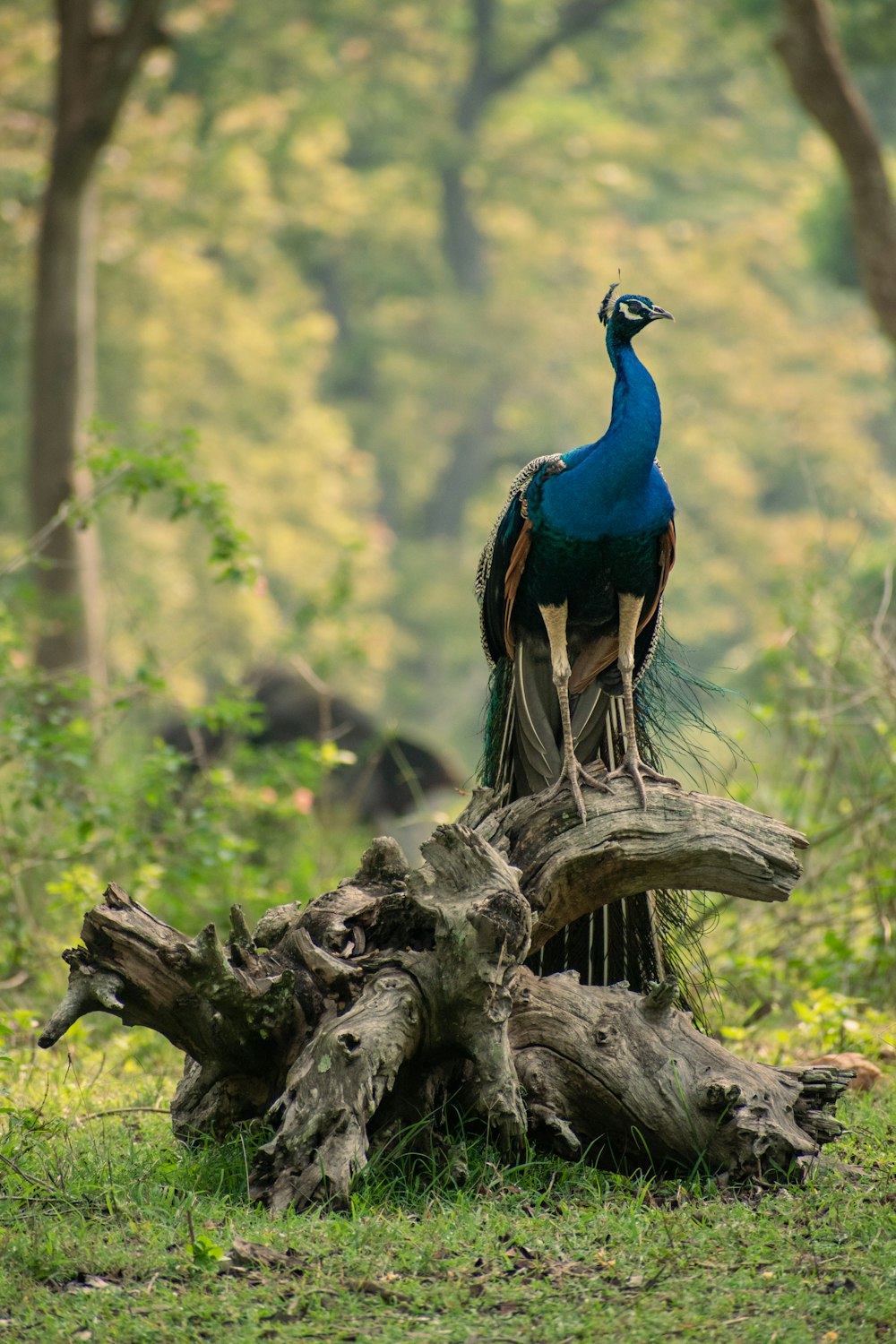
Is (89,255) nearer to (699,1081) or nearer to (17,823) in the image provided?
(17,823)

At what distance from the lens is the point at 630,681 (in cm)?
406

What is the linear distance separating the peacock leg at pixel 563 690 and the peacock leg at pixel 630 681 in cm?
9

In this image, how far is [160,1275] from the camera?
2947 mm

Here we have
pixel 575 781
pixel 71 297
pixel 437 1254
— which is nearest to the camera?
pixel 437 1254

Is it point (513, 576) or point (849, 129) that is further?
point (849, 129)

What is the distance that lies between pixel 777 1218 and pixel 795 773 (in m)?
4.00

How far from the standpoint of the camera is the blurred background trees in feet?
53.8

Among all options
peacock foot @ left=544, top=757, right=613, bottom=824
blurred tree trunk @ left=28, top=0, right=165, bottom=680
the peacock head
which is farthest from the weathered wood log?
blurred tree trunk @ left=28, top=0, right=165, bottom=680

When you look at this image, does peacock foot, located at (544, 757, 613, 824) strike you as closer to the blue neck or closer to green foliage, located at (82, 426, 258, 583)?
the blue neck

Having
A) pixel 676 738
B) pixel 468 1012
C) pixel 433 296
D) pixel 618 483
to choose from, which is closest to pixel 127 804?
pixel 676 738

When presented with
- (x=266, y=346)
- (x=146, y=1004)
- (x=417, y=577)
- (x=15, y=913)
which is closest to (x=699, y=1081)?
(x=146, y=1004)

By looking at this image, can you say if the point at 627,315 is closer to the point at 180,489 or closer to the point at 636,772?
the point at 636,772

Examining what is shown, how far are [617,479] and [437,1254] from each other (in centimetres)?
197

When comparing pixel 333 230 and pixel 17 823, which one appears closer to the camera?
pixel 17 823
